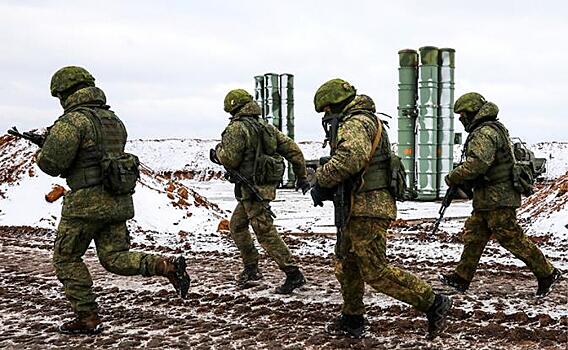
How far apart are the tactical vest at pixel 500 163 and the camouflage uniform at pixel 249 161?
6.29ft

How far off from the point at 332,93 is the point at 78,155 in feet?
6.90

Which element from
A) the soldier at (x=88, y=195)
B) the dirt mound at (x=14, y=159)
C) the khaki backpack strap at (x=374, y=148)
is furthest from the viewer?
the dirt mound at (x=14, y=159)

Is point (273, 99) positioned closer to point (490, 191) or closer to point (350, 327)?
point (490, 191)

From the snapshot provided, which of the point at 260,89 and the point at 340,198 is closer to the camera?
the point at 340,198

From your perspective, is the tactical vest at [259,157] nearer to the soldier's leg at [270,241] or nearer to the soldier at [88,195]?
the soldier's leg at [270,241]

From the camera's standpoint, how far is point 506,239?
6.00m

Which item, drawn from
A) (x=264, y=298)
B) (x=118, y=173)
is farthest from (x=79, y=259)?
(x=264, y=298)

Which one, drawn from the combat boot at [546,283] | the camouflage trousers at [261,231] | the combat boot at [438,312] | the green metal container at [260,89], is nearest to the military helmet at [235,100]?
the camouflage trousers at [261,231]

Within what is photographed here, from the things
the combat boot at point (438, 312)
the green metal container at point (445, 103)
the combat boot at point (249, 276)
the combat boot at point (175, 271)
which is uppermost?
the green metal container at point (445, 103)

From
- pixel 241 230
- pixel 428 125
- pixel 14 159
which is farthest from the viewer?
pixel 428 125

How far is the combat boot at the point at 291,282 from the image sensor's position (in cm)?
647

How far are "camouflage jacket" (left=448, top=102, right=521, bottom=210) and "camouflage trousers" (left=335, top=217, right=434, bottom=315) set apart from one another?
161 centimetres

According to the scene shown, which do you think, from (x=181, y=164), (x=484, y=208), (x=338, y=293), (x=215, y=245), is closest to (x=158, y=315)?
(x=338, y=293)

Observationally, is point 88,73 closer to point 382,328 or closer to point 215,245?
point 382,328
